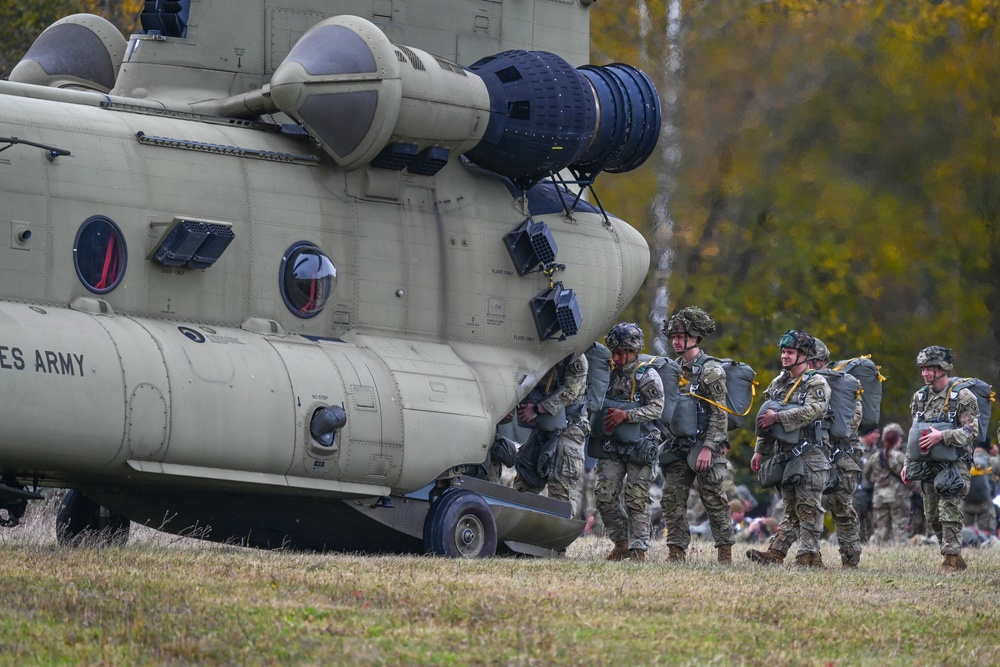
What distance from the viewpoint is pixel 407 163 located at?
43.5ft

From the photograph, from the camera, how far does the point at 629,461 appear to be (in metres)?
14.5

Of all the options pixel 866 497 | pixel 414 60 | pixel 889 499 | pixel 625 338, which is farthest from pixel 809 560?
pixel 866 497

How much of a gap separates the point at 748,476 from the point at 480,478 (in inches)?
662

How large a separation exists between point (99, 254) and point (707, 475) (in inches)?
227

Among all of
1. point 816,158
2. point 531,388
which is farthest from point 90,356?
point 816,158

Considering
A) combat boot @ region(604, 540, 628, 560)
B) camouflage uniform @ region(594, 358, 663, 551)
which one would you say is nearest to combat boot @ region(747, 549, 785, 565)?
camouflage uniform @ region(594, 358, 663, 551)

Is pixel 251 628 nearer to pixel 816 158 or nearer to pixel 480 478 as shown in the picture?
pixel 480 478

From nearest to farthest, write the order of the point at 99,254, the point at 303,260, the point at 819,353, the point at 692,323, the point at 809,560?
the point at 99,254 → the point at 303,260 → the point at 809,560 → the point at 692,323 → the point at 819,353

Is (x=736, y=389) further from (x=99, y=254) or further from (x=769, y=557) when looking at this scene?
(x=99, y=254)

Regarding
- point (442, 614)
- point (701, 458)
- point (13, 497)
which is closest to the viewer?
point (442, 614)

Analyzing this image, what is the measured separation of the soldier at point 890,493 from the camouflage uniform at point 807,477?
8157 millimetres

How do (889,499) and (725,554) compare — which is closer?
(725,554)

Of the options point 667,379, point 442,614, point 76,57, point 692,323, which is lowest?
point 442,614

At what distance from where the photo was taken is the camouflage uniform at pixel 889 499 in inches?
Answer: 873
